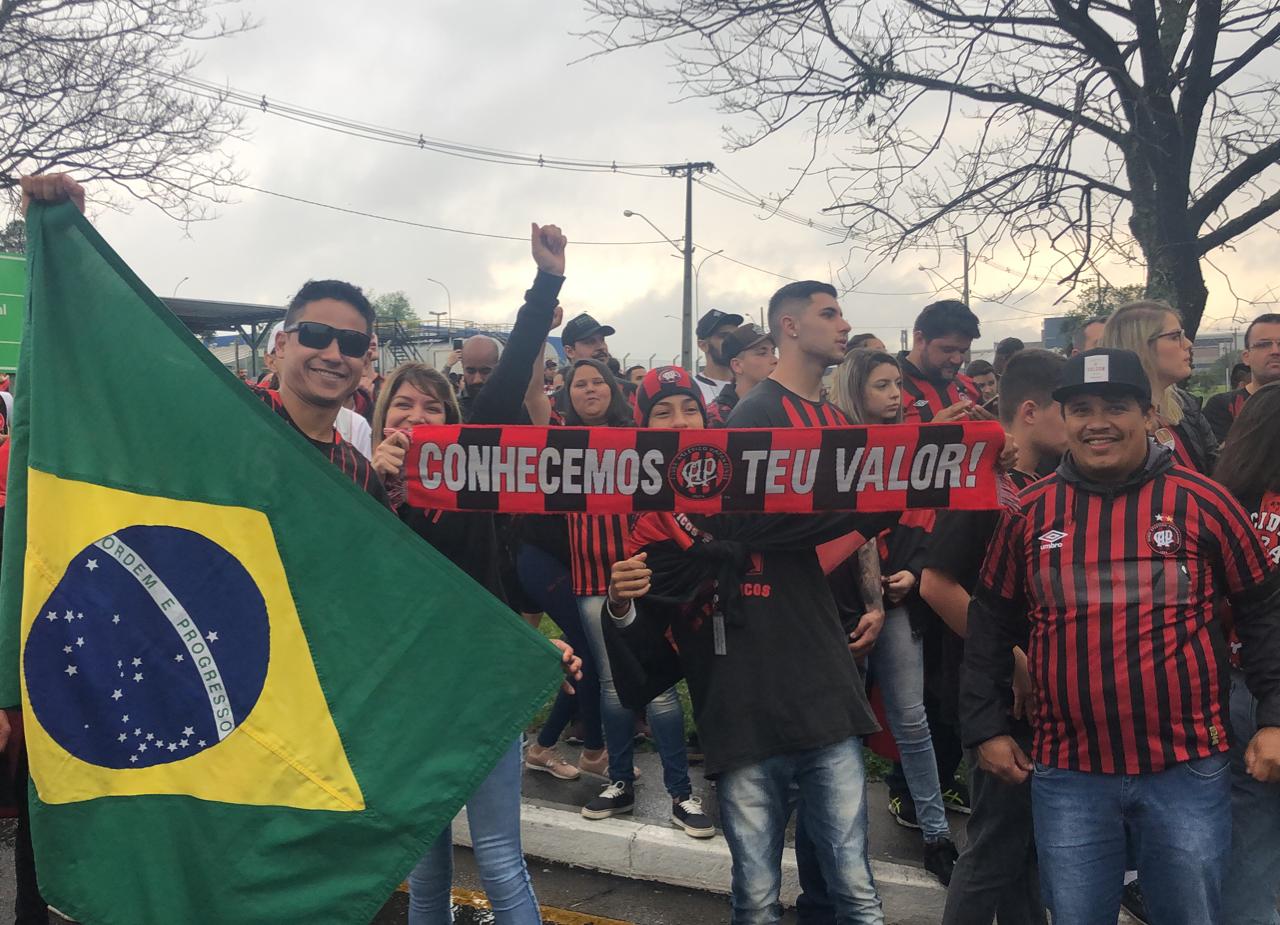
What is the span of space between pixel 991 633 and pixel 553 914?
2.16 meters

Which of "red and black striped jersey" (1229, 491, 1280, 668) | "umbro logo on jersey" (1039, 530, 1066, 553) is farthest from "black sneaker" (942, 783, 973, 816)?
"umbro logo on jersey" (1039, 530, 1066, 553)

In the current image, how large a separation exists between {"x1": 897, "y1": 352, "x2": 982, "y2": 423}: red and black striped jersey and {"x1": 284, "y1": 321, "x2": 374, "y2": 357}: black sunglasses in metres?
3.04

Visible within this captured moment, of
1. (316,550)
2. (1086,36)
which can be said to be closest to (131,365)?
(316,550)

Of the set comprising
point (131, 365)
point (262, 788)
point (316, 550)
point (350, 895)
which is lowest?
point (350, 895)

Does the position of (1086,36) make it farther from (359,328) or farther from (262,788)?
(262,788)

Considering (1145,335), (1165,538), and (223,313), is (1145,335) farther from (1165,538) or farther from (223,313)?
(223,313)

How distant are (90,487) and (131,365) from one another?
315 millimetres

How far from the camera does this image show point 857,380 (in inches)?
183

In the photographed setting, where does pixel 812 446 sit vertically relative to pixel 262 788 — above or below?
above

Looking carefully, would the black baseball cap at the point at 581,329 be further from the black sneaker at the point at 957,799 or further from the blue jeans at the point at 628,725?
the black sneaker at the point at 957,799

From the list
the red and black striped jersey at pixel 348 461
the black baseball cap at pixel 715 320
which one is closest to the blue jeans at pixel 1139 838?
the red and black striped jersey at pixel 348 461

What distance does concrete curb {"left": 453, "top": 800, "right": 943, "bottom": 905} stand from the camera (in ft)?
13.6

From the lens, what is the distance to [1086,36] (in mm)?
9602

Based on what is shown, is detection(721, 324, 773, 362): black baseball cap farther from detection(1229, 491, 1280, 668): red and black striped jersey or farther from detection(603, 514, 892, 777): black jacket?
detection(1229, 491, 1280, 668): red and black striped jersey
